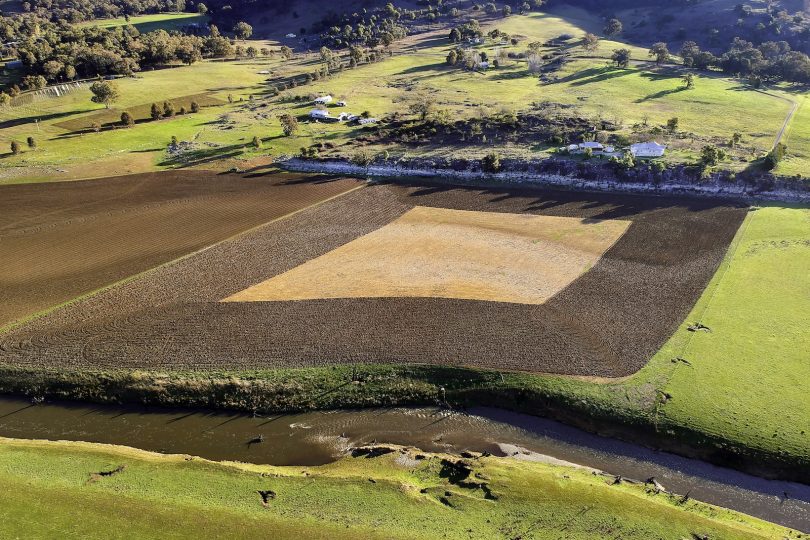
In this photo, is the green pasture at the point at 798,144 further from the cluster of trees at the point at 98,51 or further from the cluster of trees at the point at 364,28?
the cluster of trees at the point at 98,51

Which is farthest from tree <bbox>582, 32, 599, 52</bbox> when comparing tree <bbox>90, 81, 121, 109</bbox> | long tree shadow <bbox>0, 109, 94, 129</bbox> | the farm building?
long tree shadow <bbox>0, 109, 94, 129</bbox>

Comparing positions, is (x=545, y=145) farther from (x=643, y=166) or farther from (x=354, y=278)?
(x=354, y=278)

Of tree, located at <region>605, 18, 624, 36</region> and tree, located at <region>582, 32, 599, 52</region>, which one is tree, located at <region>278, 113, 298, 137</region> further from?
tree, located at <region>605, 18, 624, 36</region>

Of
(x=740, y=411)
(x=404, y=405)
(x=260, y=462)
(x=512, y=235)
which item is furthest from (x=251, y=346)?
(x=740, y=411)

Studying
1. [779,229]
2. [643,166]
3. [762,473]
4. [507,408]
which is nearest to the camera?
[762,473]

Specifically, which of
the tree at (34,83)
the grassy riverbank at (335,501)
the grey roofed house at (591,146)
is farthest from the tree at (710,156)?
the tree at (34,83)
